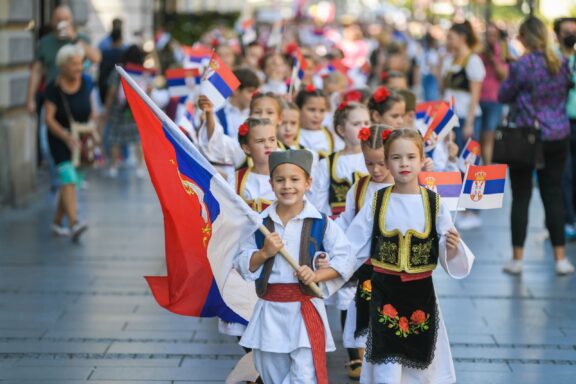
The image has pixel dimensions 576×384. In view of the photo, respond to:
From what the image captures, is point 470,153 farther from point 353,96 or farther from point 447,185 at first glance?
point 353,96

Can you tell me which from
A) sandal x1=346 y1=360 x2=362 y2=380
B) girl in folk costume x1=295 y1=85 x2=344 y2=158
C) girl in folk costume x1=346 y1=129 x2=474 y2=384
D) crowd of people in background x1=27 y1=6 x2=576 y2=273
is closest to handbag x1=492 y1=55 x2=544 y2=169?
crowd of people in background x1=27 y1=6 x2=576 y2=273

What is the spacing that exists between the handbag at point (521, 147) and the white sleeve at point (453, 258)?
3.79m

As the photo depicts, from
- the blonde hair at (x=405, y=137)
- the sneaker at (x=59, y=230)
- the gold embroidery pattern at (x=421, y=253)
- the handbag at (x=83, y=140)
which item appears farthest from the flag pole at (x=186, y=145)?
the sneaker at (x=59, y=230)

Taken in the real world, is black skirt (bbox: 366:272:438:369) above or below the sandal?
above

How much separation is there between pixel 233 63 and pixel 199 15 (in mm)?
22414

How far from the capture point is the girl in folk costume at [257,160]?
7.00m

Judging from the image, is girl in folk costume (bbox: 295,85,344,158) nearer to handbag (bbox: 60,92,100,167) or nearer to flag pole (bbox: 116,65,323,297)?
handbag (bbox: 60,92,100,167)

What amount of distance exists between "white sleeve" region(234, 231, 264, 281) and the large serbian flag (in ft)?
0.14

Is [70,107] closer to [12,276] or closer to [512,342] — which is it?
[12,276]

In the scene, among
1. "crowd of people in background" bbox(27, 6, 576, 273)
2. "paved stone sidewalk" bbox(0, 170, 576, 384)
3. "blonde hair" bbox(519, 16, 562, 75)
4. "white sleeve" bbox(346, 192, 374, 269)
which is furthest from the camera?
"blonde hair" bbox(519, 16, 562, 75)

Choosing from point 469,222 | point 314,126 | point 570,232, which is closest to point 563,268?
point 570,232

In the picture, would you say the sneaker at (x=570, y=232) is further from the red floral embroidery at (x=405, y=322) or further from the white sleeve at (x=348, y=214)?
the red floral embroidery at (x=405, y=322)

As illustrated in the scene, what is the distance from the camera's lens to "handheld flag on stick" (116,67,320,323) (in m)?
5.90

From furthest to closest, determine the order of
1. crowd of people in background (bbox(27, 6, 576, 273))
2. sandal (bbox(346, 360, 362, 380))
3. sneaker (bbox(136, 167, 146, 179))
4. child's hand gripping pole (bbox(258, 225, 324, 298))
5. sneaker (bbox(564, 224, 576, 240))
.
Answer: sneaker (bbox(136, 167, 146, 179))
sneaker (bbox(564, 224, 576, 240))
crowd of people in background (bbox(27, 6, 576, 273))
sandal (bbox(346, 360, 362, 380))
child's hand gripping pole (bbox(258, 225, 324, 298))
